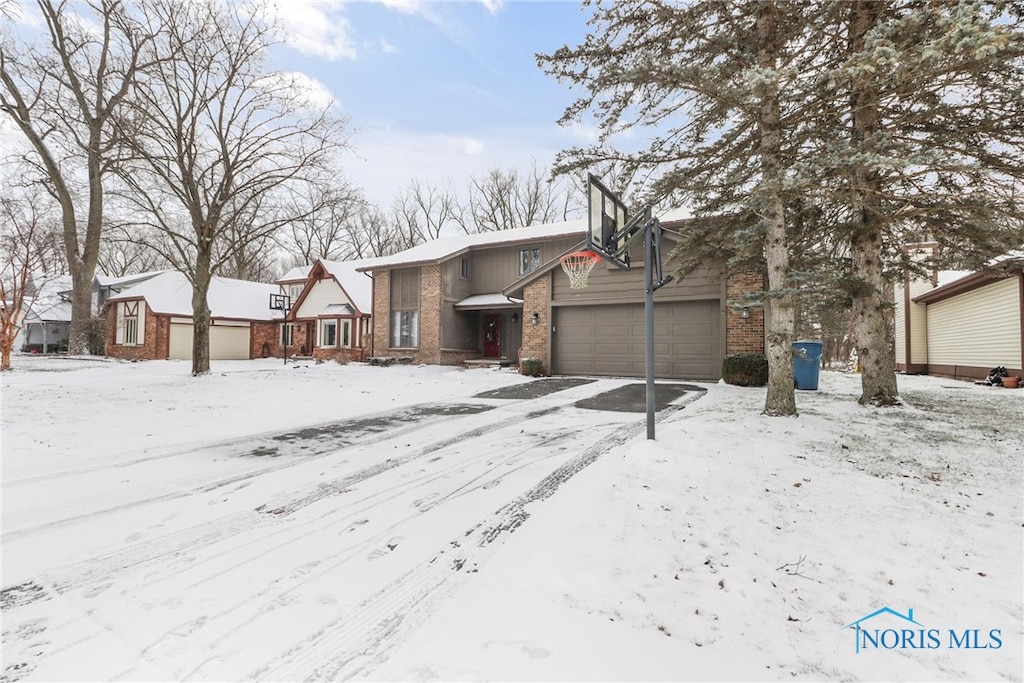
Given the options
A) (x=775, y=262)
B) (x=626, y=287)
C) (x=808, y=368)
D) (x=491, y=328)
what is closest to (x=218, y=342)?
(x=491, y=328)

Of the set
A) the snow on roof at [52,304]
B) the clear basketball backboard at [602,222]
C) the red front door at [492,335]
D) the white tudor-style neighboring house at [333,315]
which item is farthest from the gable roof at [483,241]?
the snow on roof at [52,304]

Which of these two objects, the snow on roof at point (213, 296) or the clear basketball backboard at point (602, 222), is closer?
the clear basketball backboard at point (602, 222)

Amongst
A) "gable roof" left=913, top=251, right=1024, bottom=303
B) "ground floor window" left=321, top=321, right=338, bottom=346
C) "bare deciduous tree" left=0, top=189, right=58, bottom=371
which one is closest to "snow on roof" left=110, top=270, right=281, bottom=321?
"ground floor window" left=321, top=321, right=338, bottom=346

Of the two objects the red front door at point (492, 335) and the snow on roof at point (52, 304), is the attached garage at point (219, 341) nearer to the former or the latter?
the snow on roof at point (52, 304)

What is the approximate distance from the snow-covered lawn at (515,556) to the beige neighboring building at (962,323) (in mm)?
7153

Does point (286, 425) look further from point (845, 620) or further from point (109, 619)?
point (845, 620)

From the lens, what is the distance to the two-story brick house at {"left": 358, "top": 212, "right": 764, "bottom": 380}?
39.8 feet

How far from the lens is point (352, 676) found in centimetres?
171

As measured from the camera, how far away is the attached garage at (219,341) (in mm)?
22438

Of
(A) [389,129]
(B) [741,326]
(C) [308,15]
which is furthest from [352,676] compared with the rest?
(A) [389,129]

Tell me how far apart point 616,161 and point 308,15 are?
30.2 feet

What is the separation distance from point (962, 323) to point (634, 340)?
10.6m

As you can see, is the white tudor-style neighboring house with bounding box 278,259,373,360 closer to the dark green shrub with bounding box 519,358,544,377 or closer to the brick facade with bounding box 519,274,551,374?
the brick facade with bounding box 519,274,551,374

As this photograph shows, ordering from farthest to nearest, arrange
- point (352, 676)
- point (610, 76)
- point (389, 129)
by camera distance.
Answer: point (389, 129) → point (610, 76) → point (352, 676)
